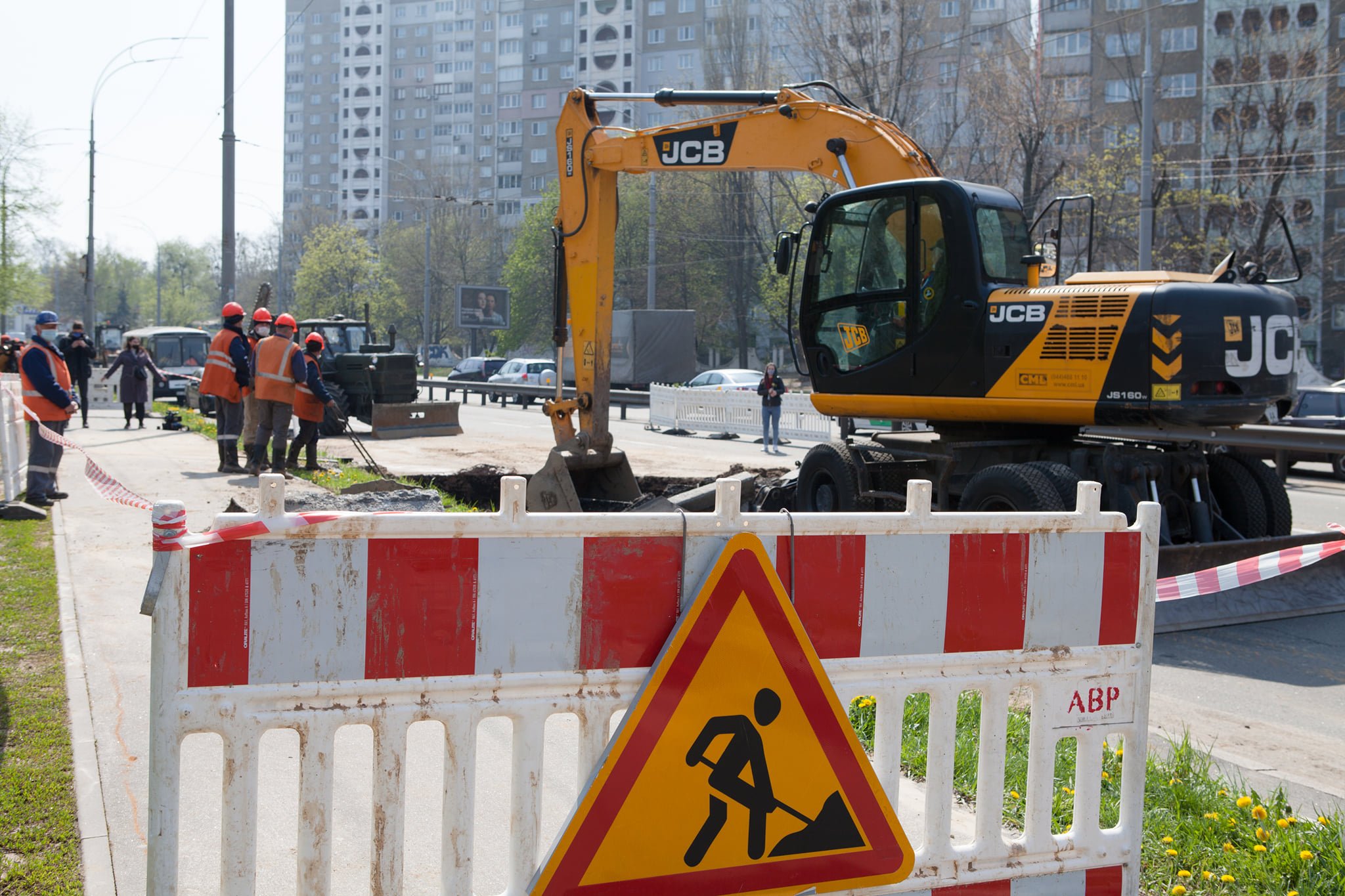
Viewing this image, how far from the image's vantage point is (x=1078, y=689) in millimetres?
3309

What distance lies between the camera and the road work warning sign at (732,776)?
2824 millimetres

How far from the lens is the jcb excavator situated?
28.1 feet

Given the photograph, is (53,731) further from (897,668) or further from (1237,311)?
(1237,311)

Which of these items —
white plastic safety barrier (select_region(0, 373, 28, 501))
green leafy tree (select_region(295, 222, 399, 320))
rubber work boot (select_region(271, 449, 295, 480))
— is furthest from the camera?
green leafy tree (select_region(295, 222, 399, 320))

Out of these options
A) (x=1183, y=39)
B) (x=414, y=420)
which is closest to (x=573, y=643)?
(x=414, y=420)

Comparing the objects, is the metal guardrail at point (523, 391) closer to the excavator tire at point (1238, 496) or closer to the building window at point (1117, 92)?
the excavator tire at point (1238, 496)

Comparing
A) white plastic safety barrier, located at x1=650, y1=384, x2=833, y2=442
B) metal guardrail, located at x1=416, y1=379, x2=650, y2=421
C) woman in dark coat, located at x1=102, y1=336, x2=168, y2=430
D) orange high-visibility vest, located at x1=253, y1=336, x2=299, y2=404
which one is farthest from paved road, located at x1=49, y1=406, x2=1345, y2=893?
metal guardrail, located at x1=416, y1=379, x2=650, y2=421

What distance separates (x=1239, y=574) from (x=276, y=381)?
11304 millimetres

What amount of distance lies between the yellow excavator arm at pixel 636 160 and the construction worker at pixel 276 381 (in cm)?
463

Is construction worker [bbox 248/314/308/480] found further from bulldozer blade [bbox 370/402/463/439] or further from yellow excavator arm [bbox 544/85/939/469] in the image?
bulldozer blade [bbox 370/402/463/439]

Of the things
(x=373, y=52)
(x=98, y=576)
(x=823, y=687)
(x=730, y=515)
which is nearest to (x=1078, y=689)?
(x=823, y=687)

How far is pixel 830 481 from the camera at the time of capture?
10859 millimetres

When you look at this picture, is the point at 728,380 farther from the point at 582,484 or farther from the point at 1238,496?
the point at 1238,496

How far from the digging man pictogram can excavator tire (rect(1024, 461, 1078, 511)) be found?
5818 millimetres
